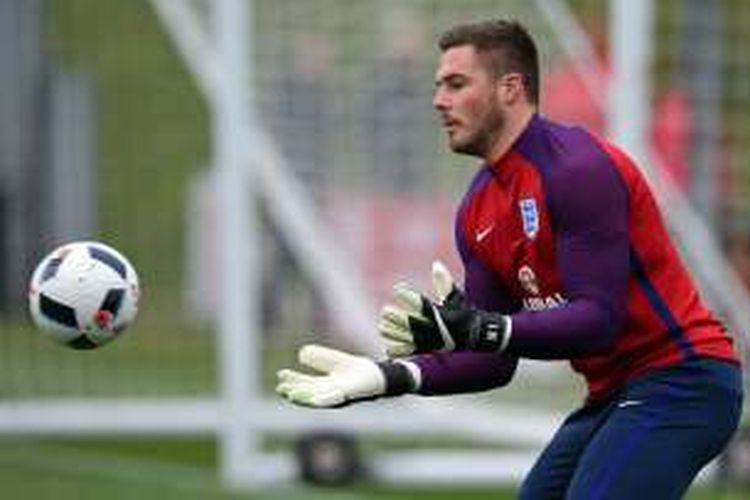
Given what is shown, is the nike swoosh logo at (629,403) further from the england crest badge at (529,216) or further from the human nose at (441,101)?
the human nose at (441,101)

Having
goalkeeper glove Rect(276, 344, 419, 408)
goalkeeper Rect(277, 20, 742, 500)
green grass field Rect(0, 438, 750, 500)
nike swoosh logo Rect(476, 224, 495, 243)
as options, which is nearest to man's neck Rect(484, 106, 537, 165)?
goalkeeper Rect(277, 20, 742, 500)

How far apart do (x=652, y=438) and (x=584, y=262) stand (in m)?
0.53

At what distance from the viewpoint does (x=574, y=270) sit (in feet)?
23.4

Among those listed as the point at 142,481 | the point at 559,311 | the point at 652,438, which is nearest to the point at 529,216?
the point at 559,311

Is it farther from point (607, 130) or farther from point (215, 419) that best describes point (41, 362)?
point (607, 130)

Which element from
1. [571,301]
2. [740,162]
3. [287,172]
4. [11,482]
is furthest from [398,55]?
[571,301]

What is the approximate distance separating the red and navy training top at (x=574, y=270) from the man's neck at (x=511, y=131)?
0.02 m

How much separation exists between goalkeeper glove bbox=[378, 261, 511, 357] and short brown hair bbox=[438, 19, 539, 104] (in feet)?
2.52

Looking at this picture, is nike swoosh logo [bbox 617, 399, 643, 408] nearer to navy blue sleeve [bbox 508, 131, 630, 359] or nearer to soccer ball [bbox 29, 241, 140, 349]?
navy blue sleeve [bbox 508, 131, 630, 359]

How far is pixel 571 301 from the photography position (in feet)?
23.4

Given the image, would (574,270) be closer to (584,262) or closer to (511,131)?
(584,262)

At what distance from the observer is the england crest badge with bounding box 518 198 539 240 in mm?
7294

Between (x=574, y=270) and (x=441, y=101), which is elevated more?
(x=441, y=101)

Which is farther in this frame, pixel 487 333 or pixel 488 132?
pixel 488 132
